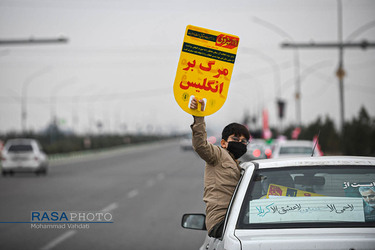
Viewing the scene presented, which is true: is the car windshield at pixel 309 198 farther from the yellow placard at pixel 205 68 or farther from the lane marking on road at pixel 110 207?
the lane marking on road at pixel 110 207

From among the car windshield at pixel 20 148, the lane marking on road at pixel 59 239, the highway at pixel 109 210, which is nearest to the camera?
the lane marking on road at pixel 59 239

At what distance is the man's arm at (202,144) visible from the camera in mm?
4703

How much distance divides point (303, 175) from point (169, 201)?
13902 millimetres

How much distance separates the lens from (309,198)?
4.46 metres

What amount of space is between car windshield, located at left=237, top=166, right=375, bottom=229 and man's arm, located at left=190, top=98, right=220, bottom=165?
37 cm

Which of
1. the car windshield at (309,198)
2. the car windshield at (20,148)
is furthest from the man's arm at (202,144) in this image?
the car windshield at (20,148)

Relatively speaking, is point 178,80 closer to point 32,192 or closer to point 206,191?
point 206,191

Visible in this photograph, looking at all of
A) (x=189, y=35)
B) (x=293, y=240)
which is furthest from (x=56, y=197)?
(x=293, y=240)

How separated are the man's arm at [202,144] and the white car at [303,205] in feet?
0.89

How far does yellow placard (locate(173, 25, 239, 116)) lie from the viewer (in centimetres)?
498

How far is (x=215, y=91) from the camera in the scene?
506 cm

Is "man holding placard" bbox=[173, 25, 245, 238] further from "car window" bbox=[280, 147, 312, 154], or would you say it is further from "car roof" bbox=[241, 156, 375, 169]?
"car window" bbox=[280, 147, 312, 154]

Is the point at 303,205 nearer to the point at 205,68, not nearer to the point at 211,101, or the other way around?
the point at 211,101

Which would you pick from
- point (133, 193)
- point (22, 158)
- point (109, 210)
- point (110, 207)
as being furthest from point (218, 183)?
point (22, 158)
